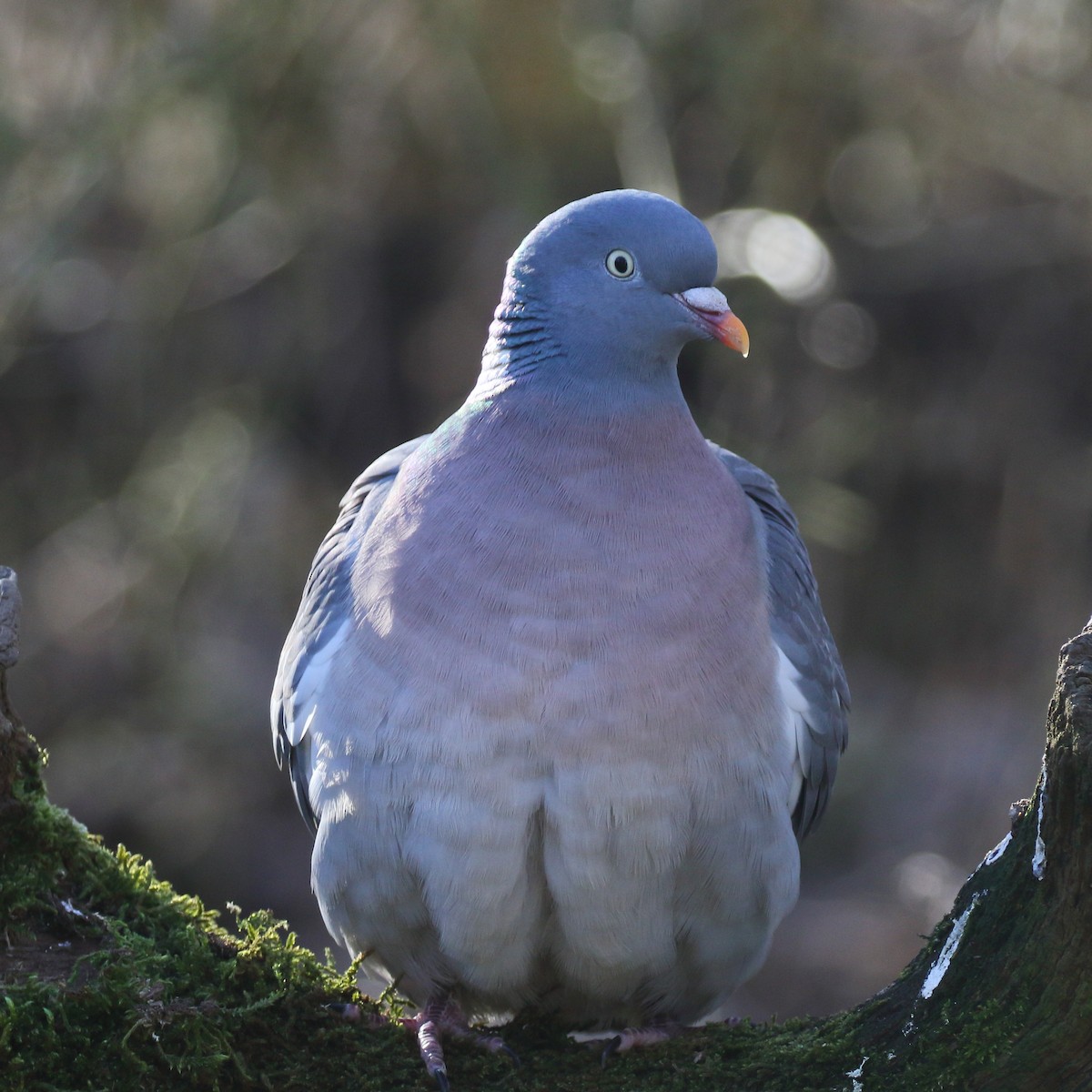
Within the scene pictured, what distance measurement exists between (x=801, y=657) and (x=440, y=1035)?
44.0 inches

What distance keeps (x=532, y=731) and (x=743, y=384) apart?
3.65 metres

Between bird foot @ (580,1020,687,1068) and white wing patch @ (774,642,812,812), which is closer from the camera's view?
bird foot @ (580,1020,687,1068)

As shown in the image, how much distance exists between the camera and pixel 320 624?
3.10m

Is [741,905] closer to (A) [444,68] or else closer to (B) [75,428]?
(A) [444,68]

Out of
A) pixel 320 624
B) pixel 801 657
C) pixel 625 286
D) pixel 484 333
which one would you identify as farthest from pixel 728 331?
pixel 484 333

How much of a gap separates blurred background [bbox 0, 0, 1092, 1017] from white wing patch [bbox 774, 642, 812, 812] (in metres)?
2.72

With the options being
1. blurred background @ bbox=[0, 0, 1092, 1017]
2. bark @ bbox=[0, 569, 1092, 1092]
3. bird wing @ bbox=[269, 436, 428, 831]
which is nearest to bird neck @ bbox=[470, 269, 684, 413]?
bird wing @ bbox=[269, 436, 428, 831]

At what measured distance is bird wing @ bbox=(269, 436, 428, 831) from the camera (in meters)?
3.03

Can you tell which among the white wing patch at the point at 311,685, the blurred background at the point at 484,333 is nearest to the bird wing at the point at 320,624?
the white wing patch at the point at 311,685

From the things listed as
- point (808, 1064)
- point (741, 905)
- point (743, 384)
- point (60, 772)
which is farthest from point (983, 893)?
point (60, 772)

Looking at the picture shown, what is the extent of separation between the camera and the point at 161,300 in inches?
238

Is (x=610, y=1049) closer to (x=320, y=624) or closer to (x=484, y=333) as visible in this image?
(x=320, y=624)

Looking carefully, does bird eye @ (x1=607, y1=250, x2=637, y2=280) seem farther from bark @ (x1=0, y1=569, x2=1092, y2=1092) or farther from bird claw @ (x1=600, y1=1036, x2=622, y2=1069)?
bird claw @ (x1=600, y1=1036, x2=622, y2=1069)

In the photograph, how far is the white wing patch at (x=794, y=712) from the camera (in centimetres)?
302
